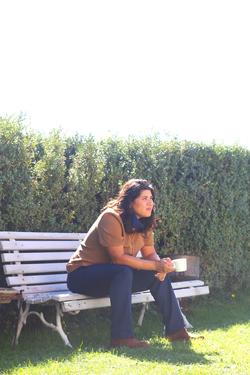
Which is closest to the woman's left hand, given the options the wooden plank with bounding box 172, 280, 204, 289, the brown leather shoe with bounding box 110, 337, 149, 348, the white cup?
the white cup

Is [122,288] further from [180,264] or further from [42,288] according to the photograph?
[42,288]

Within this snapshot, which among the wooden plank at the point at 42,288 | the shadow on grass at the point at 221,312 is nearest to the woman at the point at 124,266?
the wooden plank at the point at 42,288

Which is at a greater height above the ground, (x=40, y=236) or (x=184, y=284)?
(x=40, y=236)

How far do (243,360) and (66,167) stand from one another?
9.28 feet

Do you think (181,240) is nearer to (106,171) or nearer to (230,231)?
(230,231)

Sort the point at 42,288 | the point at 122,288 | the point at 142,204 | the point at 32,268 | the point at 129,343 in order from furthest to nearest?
1. the point at 32,268
2. the point at 42,288
3. the point at 142,204
4. the point at 122,288
5. the point at 129,343

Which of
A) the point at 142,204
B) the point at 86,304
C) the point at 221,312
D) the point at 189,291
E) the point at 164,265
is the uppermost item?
the point at 142,204

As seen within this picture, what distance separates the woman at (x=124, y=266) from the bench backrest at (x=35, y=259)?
0.45 meters

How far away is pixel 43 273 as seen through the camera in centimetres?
541

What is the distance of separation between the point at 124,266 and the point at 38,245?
110 cm

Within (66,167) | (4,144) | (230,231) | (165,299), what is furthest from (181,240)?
(4,144)

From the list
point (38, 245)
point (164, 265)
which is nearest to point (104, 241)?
point (164, 265)

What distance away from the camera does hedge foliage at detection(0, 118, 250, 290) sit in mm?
5465

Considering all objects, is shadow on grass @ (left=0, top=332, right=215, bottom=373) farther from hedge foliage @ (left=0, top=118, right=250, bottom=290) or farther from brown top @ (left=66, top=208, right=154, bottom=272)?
hedge foliage @ (left=0, top=118, right=250, bottom=290)
